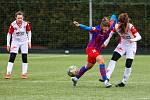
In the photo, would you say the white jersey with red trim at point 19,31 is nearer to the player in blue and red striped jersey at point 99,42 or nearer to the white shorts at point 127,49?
the player in blue and red striped jersey at point 99,42

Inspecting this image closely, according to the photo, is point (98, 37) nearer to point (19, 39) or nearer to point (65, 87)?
point (65, 87)

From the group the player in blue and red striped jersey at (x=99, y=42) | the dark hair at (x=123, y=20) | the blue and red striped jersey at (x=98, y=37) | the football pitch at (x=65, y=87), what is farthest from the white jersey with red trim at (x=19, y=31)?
the dark hair at (x=123, y=20)

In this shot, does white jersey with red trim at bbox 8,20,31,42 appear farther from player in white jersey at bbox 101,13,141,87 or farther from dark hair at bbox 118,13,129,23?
dark hair at bbox 118,13,129,23

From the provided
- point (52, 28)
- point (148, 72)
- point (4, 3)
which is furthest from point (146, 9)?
point (148, 72)

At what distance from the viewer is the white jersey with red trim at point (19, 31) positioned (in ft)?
59.8

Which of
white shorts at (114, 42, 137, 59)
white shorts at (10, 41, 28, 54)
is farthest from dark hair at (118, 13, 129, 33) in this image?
white shorts at (10, 41, 28, 54)

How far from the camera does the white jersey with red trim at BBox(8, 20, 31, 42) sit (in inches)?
718

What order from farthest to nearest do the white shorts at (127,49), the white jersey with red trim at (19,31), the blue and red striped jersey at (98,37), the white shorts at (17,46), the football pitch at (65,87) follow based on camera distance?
the white shorts at (17,46)
the white jersey with red trim at (19,31)
the white shorts at (127,49)
the blue and red striped jersey at (98,37)
the football pitch at (65,87)

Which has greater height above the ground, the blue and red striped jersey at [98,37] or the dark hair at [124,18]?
the dark hair at [124,18]

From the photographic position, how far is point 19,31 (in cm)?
1827

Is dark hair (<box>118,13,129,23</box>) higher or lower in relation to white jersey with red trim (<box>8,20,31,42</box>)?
higher

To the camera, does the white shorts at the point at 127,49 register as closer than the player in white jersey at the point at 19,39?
Yes

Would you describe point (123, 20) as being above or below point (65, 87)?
Answer: above

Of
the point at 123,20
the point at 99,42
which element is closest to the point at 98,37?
the point at 99,42
